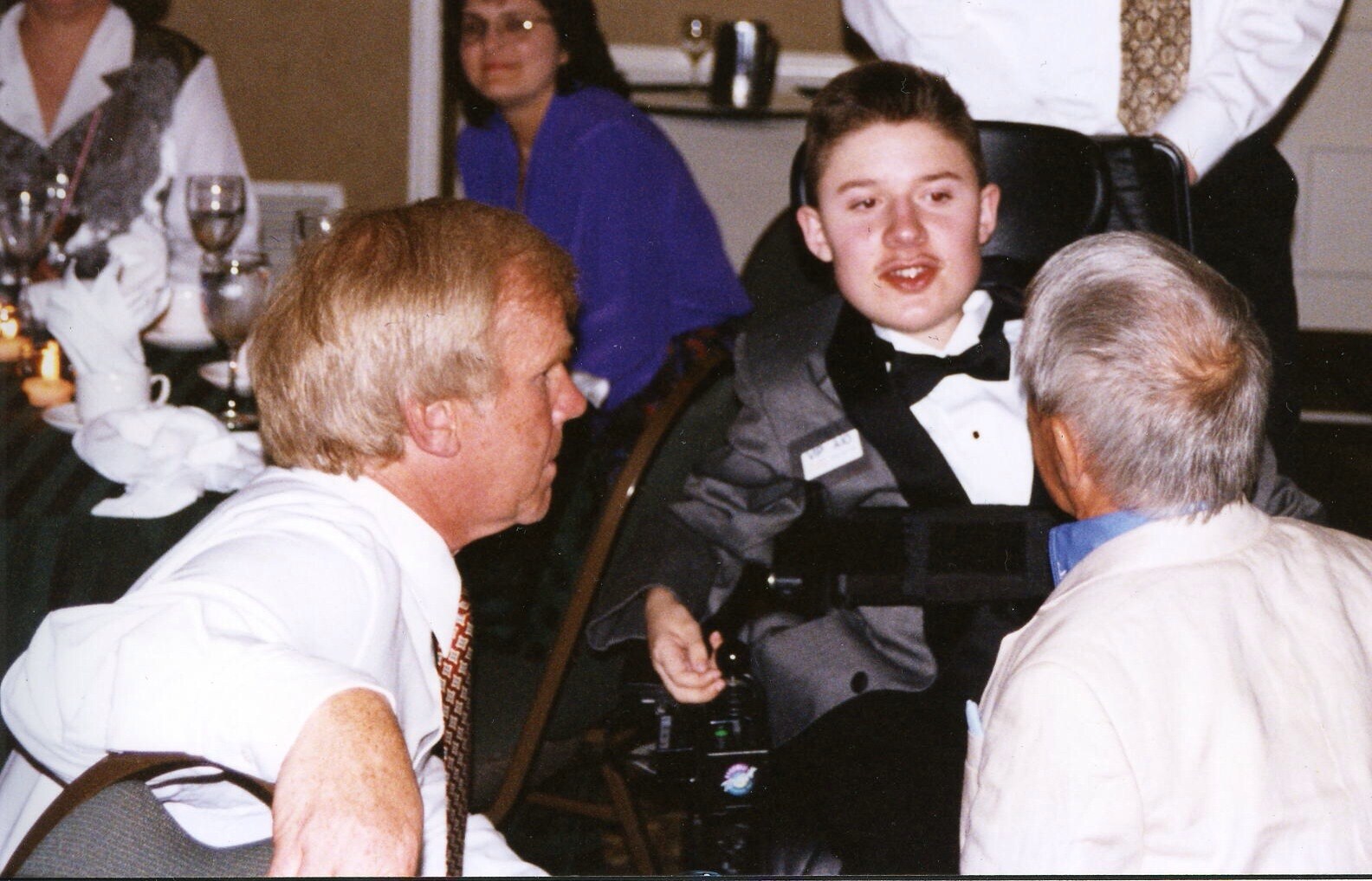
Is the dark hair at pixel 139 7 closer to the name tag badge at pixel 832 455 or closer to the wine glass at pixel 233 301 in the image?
the wine glass at pixel 233 301

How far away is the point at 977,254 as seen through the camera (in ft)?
6.56

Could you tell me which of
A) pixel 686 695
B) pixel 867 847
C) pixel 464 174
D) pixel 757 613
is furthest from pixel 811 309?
pixel 464 174

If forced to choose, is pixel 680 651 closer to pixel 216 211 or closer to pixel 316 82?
pixel 216 211

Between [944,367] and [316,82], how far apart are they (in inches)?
156

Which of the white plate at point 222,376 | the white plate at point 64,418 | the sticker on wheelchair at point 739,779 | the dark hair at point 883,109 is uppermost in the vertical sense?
the dark hair at point 883,109

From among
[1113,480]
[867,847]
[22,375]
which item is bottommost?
[867,847]

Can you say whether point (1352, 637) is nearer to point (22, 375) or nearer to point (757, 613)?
point (757, 613)

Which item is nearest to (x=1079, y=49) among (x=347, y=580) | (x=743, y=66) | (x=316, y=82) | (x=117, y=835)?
(x=347, y=580)

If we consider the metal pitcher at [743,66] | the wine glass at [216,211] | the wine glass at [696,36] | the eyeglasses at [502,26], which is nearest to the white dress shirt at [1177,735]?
the wine glass at [216,211]

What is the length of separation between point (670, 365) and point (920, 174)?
3.01ft

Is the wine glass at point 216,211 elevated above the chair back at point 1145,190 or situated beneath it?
situated beneath

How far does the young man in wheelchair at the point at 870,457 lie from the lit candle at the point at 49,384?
37.1 inches

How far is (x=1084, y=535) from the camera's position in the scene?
4.62 feet

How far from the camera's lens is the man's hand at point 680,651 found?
5.87ft
